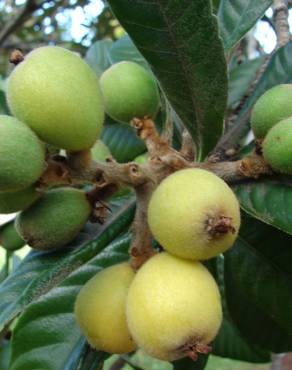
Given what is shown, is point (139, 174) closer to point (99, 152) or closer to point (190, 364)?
point (99, 152)

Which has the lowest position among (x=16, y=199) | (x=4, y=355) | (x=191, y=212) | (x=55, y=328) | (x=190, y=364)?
(x=4, y=355)

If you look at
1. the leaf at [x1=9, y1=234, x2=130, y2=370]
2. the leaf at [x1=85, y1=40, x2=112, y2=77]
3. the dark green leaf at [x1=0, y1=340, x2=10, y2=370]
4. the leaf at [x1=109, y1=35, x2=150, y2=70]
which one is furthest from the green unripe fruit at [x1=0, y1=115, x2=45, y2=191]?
the dark green leaf at [x1=0, y1=340, x2=10, y2=370]

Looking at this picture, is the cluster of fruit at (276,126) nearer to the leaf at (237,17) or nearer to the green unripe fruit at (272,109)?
the green unripe fruit at (272,109)

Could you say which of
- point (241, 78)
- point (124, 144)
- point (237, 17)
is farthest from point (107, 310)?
point (241, 78)

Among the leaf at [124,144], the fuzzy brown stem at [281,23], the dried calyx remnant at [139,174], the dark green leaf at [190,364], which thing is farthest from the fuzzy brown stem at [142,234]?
the fuzzy brown stem at [281,23]

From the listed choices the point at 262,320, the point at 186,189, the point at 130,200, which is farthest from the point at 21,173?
the point at 262,320
